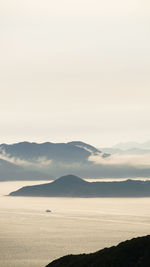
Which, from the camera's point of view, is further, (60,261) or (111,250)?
(60,261)

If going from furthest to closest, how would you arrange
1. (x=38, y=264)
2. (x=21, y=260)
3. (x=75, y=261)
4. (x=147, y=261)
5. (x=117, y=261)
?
(x=21, y=260) → (x=38, y=264) → (x=75, y=261) → (x=117, y=261) → (x=147, y=261)

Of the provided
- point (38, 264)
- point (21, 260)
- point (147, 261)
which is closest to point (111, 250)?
point (147, 261)

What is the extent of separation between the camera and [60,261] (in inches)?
4397

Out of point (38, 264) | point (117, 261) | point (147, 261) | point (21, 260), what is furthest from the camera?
point (21, 260)

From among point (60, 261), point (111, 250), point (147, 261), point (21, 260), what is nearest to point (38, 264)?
point (21, 260)

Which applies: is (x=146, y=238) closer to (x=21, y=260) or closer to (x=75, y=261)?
(x=75, y=261)

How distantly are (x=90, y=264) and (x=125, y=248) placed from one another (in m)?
8.27

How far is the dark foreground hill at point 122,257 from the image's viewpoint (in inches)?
3745

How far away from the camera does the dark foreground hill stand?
95125 millimetres

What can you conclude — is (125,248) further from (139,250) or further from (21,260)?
(21,260)

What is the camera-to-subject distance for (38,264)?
183875 millimetres

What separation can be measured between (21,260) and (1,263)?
10.9 m

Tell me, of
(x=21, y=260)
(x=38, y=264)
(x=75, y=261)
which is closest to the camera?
(x=75, y=261)

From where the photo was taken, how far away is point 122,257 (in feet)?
320
